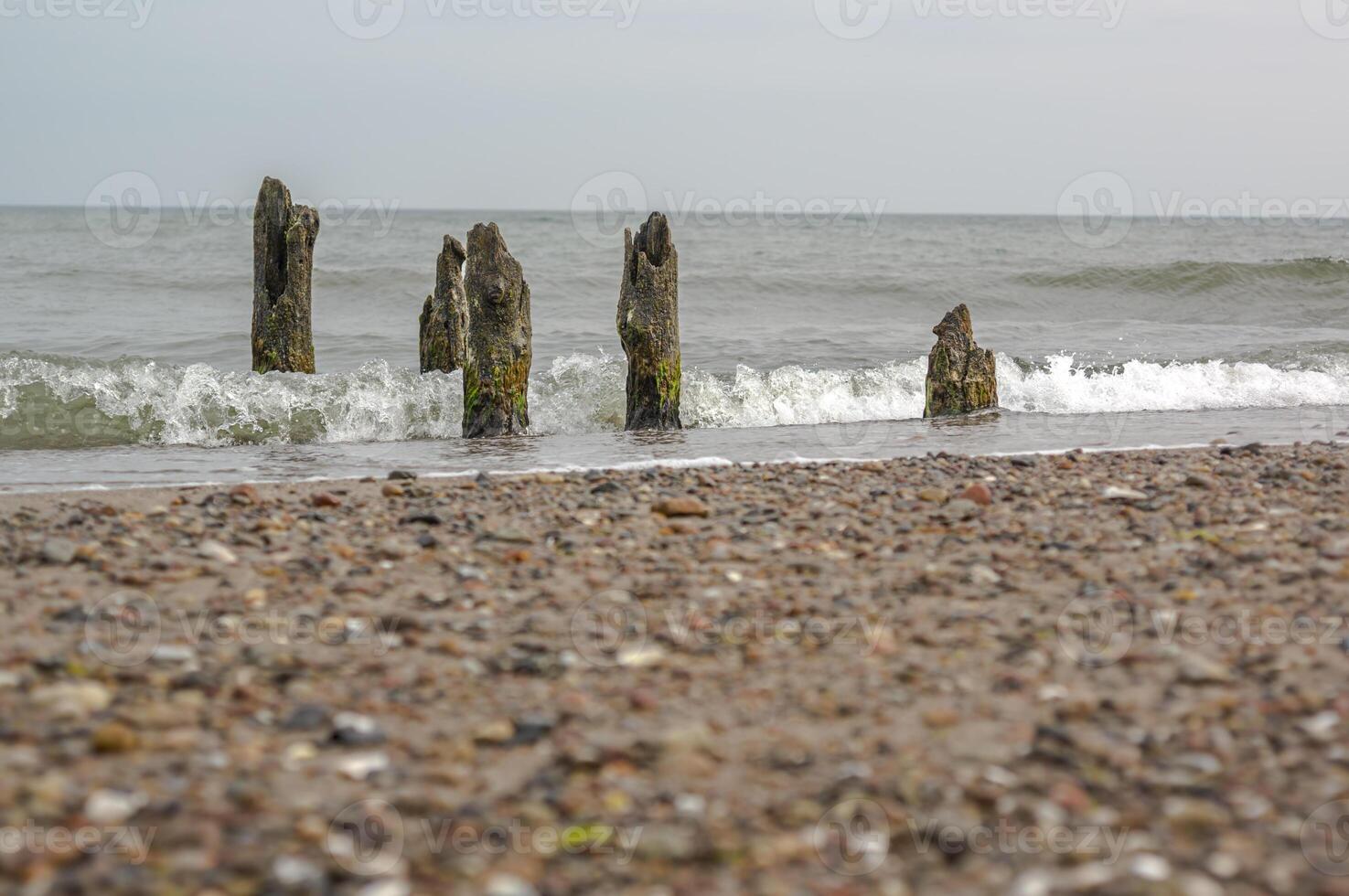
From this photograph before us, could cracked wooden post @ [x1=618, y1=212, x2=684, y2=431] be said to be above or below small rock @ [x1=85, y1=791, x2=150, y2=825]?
above

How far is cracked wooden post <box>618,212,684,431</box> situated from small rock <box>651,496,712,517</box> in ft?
16.4

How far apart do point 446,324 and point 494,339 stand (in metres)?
1.52

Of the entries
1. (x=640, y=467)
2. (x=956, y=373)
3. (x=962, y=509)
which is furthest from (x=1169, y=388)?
(x=962, y=509)

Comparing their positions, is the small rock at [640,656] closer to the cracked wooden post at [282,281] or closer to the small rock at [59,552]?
the small rock at [59,552]

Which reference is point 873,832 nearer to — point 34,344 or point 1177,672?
point 1177,672

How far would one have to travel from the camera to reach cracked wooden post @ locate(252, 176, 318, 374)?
12.0 meters

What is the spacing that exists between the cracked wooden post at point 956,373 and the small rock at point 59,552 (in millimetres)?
9039

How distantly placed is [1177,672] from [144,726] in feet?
10.6

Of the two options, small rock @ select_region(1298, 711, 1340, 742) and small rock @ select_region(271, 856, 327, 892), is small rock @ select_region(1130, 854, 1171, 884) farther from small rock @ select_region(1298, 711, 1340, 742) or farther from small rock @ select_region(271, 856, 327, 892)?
small rock @ select_region(271, 856, 327, 892)

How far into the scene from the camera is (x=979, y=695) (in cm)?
368

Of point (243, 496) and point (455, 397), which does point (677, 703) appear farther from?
point (455, 397)

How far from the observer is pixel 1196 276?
101 feet

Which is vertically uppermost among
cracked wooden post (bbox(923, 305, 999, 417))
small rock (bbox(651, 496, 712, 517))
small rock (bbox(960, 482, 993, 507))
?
cracked wooden post (bbox(923, 305, 999, 417))

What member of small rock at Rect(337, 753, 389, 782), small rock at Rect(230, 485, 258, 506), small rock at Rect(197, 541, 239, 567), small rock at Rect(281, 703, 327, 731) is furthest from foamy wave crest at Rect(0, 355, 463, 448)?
small rock at Rect(337, 753, 389, 782)
